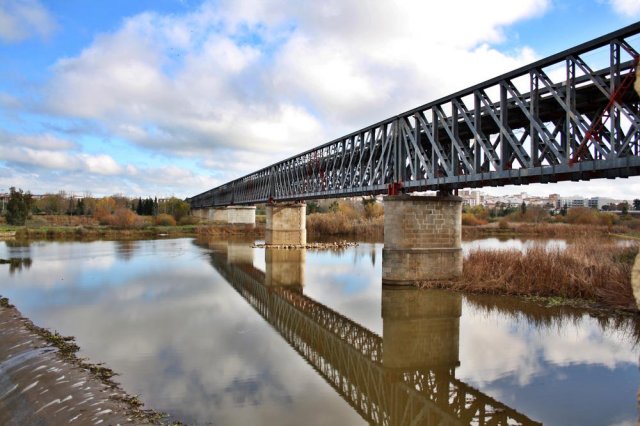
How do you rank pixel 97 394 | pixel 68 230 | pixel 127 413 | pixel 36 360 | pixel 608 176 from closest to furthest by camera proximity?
pixel 127 413, pixel 97 394, pixel 36 360, pixel 608 176, pixel 68 230

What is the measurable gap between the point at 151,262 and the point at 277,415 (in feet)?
104

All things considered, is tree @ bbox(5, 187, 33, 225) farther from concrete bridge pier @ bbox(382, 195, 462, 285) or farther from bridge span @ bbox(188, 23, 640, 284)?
concrete bridge pier @ bbox(382, 195, 462, 285)

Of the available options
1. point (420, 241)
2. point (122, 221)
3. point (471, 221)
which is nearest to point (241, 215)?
point (122, 221)

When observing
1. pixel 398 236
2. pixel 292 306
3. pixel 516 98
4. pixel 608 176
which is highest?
pixel 516 98

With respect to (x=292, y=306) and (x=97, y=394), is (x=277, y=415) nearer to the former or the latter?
(x=97, y=394)

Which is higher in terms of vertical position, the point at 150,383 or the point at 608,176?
the point at 608,176

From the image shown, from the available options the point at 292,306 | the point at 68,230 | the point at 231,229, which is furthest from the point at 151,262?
the point at 231,229

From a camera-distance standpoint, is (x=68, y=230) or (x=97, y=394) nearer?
(x=97, y=394)

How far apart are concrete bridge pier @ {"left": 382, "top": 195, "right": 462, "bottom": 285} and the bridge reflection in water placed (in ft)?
4.67

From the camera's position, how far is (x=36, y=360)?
1283 centimetres

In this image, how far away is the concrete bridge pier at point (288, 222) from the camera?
200ft

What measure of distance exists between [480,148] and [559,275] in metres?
7.65

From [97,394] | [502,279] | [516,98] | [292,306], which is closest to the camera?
[97,394]

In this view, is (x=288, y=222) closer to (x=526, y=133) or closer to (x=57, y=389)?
(x=526, y=133)
